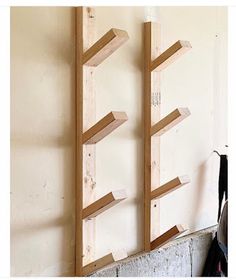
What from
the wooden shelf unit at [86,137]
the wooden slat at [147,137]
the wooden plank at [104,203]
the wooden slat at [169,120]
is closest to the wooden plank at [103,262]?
the wooden shelf unit at [86,137]

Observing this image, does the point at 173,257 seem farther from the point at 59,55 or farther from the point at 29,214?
the point at 59,55

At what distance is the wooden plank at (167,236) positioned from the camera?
1341 millimetres

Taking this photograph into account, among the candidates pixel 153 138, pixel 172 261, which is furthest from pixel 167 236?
pixel 153 138

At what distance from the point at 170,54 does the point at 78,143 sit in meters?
0.45

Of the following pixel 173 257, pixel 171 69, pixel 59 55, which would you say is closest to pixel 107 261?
pixel 173 257

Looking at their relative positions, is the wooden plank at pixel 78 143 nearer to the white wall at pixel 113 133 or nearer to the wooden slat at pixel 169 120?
the white wall at pixel 113 133

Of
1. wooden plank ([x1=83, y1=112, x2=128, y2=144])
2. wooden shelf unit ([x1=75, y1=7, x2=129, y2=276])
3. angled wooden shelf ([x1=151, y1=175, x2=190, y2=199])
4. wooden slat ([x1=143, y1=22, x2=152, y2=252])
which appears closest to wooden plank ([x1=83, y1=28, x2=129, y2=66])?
wooden shelf unit ([x1=75, y1=7, x2=129, y2=276])

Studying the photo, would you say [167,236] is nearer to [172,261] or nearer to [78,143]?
[172,261]

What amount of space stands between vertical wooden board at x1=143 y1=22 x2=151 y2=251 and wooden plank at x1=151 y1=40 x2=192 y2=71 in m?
0.03

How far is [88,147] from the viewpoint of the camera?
1.14 m

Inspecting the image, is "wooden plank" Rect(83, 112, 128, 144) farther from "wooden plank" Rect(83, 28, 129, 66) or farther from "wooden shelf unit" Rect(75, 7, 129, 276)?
"wooden plank" Rect(83, 28, 129, 66)

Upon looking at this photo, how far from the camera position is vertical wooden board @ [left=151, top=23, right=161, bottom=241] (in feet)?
4.50

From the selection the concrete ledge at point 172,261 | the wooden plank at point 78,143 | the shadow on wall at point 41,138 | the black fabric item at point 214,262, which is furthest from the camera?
the black fabric item at point 214,262

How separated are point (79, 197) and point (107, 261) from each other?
191 millimetres
